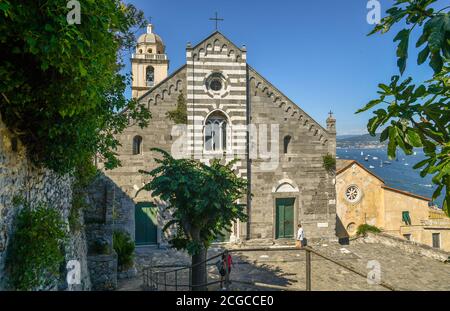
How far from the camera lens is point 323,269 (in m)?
15.6

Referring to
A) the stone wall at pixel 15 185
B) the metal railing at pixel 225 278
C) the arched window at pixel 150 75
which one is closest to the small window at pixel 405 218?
the metal railing at pixel 225 278

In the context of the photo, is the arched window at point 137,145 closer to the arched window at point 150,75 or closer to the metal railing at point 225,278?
the metal railing at point 225,278

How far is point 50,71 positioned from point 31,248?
267 centimetres

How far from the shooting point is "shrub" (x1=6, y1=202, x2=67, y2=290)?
496cm

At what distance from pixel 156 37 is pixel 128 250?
23.6 m

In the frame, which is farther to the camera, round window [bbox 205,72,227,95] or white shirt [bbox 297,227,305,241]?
round window [bbox 205,72,227,95]

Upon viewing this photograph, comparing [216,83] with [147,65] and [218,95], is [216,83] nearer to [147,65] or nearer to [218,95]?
[218,95]

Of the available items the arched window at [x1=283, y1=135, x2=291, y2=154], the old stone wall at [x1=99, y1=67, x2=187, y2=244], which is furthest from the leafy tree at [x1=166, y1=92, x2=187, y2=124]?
the arched window at [x1=283, y1=135, x2=291, y2=154]

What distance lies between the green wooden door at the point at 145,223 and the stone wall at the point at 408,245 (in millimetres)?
13281

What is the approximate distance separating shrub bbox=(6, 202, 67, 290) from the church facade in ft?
41.1

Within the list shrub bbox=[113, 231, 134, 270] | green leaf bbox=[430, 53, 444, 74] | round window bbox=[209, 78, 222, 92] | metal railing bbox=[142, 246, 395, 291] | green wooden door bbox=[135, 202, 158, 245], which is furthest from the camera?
round window bbox=[209, 78, 222, 92]

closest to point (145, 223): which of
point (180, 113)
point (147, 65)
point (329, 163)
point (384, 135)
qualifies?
point (180, 113)

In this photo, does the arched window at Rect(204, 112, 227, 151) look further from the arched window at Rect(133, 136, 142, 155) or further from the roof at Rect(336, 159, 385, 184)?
the roof at Rect(336, 159, 385, 184)
